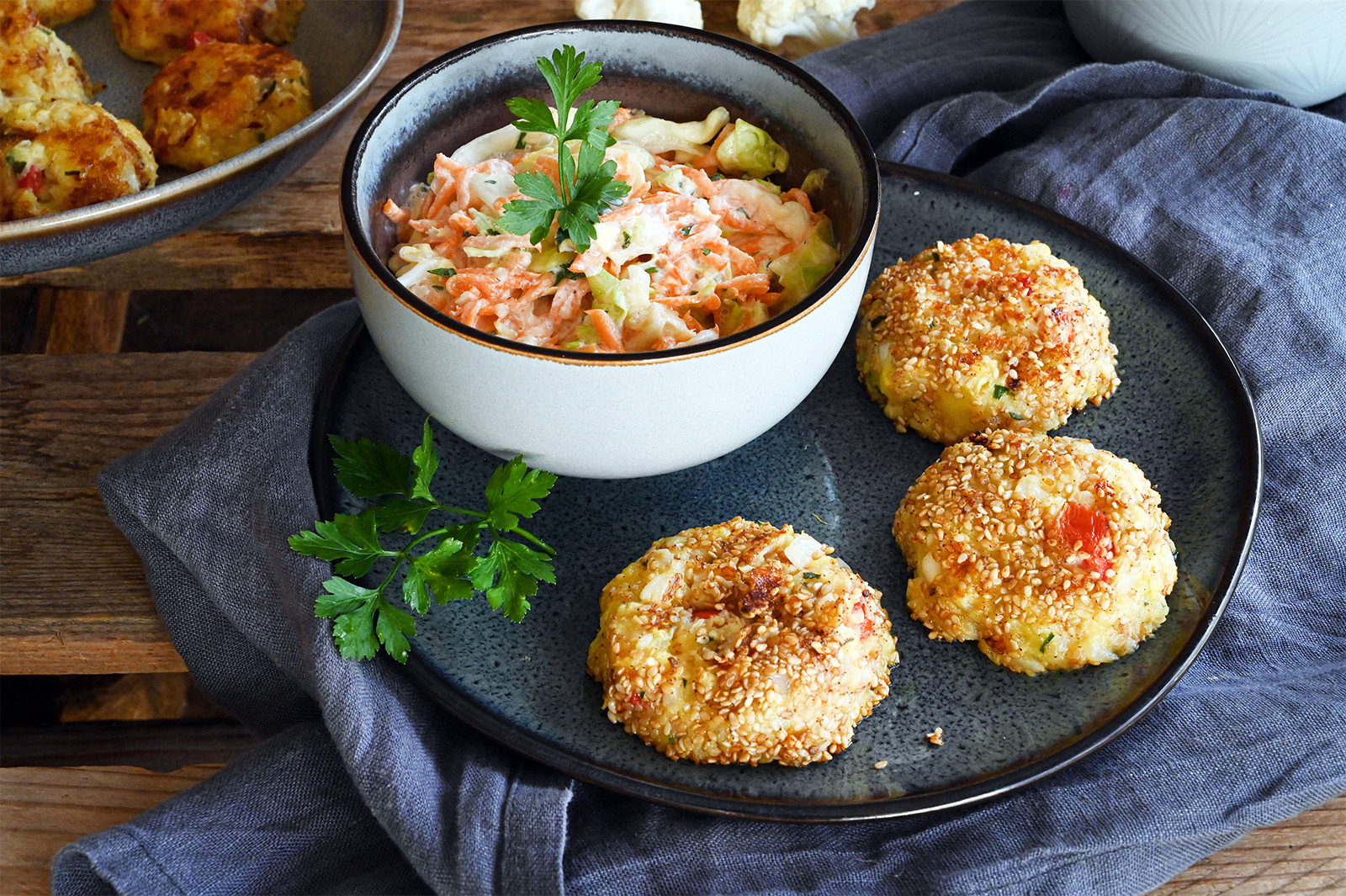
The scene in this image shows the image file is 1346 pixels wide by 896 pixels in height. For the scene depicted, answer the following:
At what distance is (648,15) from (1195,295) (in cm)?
143

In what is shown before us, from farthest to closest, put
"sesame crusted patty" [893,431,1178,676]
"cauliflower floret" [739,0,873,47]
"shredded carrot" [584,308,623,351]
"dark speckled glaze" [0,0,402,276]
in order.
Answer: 1. "cauliflower floret" [739,0,873,47]
2. "dark speckled glaze" [0,0,402,276]
3. "shredded carrot" [584,308,623,351]
4. "sesame crusted patty" [893,431,1178,676]

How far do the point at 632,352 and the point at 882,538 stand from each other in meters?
0.56

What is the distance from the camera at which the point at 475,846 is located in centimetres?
167

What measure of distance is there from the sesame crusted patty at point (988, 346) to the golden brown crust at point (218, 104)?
54.1 inches

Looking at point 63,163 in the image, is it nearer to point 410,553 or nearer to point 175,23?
point 175,23

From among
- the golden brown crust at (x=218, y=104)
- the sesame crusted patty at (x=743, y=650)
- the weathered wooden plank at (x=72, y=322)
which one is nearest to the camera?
the sesame crusted patty at (x=743, y=650)

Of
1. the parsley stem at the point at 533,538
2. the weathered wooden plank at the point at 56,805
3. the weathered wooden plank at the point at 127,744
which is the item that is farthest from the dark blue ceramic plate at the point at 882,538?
the weathered wooden plank at the point at 127,744

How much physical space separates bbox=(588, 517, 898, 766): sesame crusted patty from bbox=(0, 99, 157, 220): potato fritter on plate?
1.34m

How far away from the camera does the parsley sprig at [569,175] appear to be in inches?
74.4

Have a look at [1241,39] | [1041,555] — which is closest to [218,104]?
[1041,555]

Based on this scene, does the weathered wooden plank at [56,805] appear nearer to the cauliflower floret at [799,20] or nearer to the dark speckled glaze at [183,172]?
the dark speckled glaze at [183,172]

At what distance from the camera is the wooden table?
6.12ft

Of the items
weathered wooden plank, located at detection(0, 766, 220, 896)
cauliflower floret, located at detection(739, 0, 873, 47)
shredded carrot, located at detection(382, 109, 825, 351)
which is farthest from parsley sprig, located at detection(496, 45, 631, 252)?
cauliflower floret, located at detection(739, 0, 873, 47)

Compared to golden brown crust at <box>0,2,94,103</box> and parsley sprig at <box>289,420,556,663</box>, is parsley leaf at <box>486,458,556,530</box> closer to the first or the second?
parsley sprig at <box>289,420,556,663</box>
